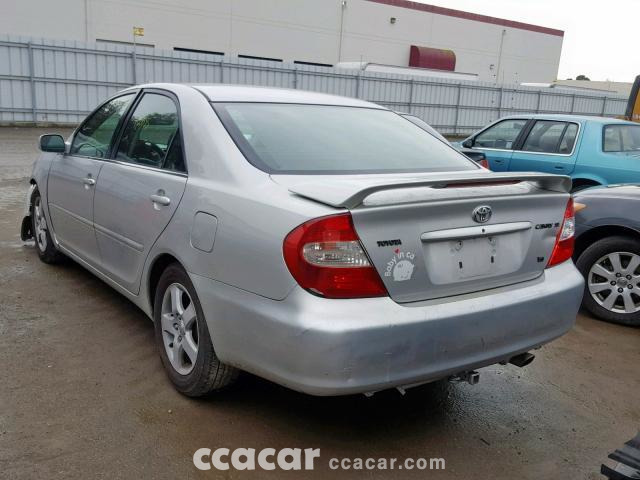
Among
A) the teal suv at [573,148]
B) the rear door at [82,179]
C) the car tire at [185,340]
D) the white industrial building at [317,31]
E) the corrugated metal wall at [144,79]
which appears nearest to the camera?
the car tire at [185,340]

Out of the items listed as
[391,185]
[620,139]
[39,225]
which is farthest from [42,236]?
[620,139]

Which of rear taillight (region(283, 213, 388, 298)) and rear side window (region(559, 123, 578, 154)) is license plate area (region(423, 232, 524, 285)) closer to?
rear taillight (region(283, 213, 388, 298))

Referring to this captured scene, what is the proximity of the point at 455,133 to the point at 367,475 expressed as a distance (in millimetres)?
22889

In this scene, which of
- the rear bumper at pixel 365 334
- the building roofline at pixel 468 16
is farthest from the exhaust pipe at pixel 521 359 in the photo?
the building roofline at pixel 468 16

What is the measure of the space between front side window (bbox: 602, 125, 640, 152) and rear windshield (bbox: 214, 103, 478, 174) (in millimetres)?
4338

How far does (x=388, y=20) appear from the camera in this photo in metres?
34.8

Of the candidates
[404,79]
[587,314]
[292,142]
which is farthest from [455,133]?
[292,142]

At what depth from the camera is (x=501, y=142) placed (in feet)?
26.6

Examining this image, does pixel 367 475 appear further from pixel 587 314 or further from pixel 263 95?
pixel 587 314

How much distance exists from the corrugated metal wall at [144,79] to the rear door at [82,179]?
556 inches

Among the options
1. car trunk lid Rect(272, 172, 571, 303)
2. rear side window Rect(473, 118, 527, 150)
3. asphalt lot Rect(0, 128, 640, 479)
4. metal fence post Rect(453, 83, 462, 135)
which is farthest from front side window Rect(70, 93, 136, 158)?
metal fence post Rect(453, 83, 462, 135)

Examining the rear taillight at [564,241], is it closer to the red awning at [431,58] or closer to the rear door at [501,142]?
the rear door at [501,142]

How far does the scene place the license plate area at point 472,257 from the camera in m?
2.50

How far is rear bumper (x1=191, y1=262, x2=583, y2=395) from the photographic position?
2275mm
